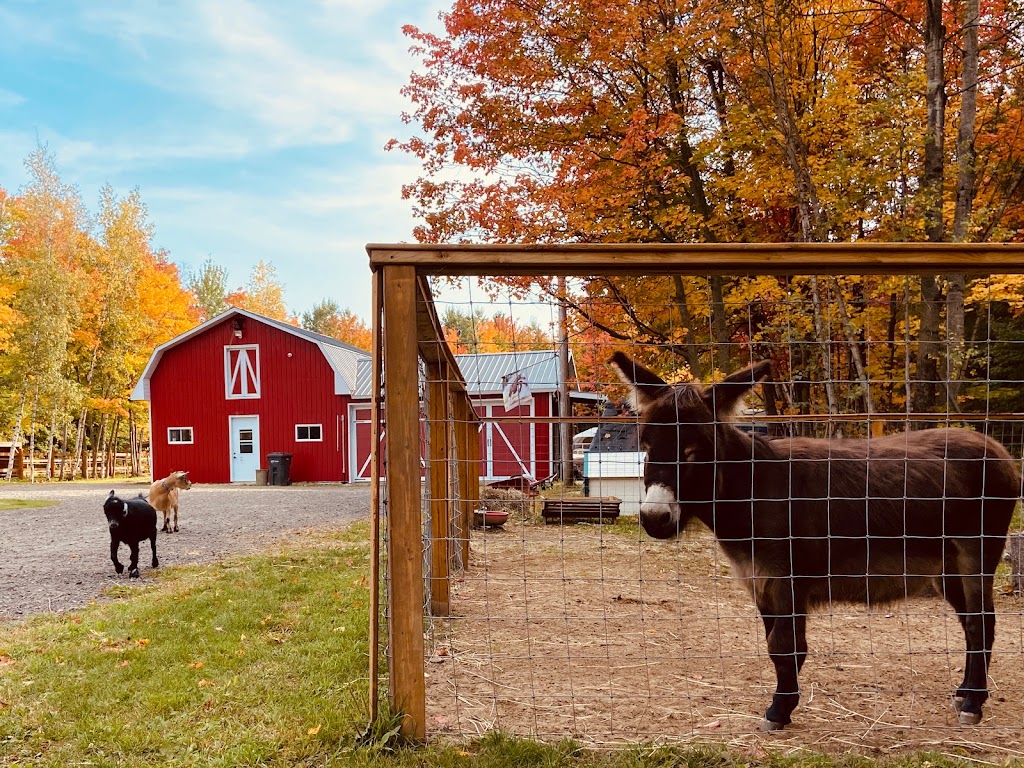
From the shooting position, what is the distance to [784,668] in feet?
11.4

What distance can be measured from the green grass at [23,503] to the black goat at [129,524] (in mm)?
9499

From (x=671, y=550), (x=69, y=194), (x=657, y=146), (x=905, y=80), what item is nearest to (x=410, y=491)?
(x=671, y=550)

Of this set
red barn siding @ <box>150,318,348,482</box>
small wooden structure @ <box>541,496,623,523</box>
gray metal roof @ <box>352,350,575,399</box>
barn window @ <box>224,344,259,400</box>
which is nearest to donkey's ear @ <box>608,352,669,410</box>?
small wooden structure @ <box>541,496,623,523</box>

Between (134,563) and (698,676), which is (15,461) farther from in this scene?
(698,676)

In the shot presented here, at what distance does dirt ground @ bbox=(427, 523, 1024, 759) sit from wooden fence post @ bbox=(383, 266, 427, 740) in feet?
0.87

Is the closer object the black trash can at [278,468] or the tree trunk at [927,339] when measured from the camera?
the tree trunk at [927,339]

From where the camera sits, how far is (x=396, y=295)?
330cm

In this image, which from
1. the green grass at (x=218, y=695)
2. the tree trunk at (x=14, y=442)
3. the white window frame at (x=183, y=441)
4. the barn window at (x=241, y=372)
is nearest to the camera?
the green grass at (x=218, y=695)

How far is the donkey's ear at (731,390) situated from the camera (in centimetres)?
339

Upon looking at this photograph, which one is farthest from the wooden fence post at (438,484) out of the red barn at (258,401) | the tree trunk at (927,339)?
the red barn at (258,401)

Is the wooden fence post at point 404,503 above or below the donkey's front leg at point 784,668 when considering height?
above

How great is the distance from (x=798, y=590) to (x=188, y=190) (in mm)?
64697

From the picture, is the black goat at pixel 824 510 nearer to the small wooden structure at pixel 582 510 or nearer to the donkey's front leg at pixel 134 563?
the donkey's front leg at pixel 134 563

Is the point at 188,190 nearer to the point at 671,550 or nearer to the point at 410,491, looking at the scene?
the point at 671,550
